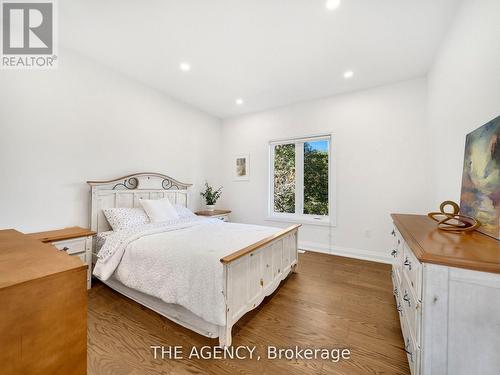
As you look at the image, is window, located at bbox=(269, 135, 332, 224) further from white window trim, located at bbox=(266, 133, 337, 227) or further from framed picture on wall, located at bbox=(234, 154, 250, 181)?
framed picture on wall, located at bbox=(234, 154, 250, 181)

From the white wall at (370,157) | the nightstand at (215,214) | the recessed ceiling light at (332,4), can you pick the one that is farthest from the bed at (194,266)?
the recessed ceiling light at (332,4)

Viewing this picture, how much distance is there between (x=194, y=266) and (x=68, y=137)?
231 centimetres

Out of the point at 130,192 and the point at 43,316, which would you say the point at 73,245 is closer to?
the point at 130,192

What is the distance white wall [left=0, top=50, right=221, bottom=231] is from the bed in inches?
12.9

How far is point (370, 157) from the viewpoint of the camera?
3424 millimetres

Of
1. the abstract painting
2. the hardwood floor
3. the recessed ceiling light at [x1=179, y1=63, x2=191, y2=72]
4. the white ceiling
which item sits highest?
the white ceiling

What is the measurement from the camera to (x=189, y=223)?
2.84 meters

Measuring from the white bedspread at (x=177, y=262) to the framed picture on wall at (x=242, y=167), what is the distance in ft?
7.14

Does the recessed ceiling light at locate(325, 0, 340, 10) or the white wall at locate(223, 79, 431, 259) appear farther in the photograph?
the white wall at locate(223, 79, 431, 259)

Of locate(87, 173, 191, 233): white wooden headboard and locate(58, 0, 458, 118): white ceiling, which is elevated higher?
locate(58, 0, 458, 118): white ceiling

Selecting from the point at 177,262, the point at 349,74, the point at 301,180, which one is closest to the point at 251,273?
the point at 177,262

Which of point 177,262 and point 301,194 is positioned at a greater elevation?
point 301,194

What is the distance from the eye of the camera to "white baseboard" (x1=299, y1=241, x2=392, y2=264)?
10.8 ft

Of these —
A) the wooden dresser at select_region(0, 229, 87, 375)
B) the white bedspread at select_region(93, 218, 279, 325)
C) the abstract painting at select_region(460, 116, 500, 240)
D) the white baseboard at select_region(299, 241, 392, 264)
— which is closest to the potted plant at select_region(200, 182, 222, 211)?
the white bedspread at select_region(93, 218, 279, 325)
